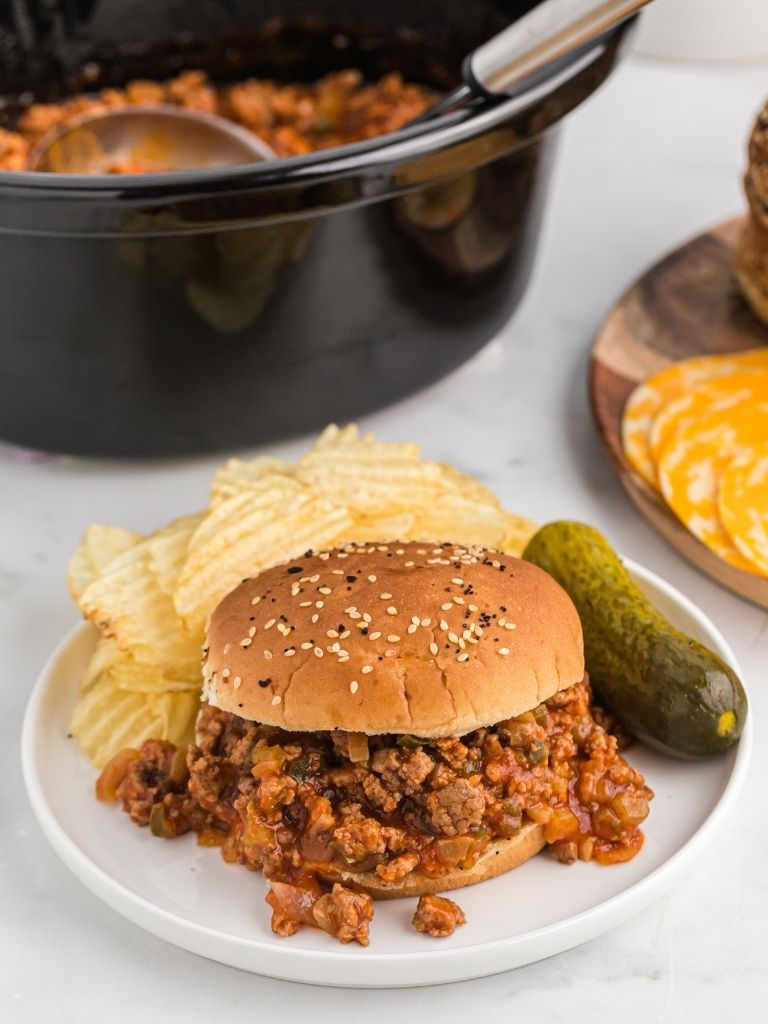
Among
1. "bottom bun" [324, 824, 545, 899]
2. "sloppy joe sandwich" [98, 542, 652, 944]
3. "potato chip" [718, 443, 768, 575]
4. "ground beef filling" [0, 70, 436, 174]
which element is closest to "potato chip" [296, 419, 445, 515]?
"sloppy joe sandwich" [98, 542, 652, 944]

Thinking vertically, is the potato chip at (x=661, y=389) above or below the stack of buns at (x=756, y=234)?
below

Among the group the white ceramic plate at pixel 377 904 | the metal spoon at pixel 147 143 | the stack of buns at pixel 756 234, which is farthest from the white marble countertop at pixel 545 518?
the metal spoon at pixel 147 143

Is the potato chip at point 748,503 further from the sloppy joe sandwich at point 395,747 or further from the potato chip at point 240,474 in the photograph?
the potato chip at point 240,474

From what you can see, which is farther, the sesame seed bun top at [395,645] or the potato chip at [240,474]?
the potato chip at [240,474]

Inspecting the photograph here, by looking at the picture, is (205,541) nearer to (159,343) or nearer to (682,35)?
(159,343)

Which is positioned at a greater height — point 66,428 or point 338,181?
point 338,181

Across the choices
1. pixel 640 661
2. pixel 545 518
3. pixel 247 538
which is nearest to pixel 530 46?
pixel 545 518

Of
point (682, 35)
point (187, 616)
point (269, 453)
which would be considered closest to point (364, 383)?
point (269, 453)
